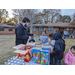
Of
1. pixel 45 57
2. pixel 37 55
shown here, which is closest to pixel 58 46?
pixel 45 57

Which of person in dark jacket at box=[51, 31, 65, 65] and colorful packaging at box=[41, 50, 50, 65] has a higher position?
person in dark jacket at box=[51, 31, 65, 65]

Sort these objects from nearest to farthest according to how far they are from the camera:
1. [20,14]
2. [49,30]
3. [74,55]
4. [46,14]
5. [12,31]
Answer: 1. [74,55]
2. [20,14]
3. [49,30]
4. [12,31]
5. [46,14]

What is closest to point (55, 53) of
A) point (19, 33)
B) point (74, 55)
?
point (74, 55)

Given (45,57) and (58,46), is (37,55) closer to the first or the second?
(45,57)

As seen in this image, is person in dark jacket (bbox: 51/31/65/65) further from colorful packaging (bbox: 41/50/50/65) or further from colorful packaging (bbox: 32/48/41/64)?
colorful packaging (bbox: 32/48/41/64)

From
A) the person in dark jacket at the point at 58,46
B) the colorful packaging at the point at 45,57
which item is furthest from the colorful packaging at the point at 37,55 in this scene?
the person in dark jacket at the point at 58,46

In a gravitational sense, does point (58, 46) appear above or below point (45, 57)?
above

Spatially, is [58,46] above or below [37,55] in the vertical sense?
above

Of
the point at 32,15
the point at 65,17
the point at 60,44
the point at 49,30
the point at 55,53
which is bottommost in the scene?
the point at 55,53

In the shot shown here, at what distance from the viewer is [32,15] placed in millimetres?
14195

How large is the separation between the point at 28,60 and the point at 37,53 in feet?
1.33

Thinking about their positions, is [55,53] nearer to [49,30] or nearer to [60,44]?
[60,44]

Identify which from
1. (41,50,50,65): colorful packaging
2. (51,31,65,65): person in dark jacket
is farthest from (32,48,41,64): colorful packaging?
(51,31,65,65): person in dark jacket

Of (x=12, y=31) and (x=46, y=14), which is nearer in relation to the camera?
(x=12, y=31)
